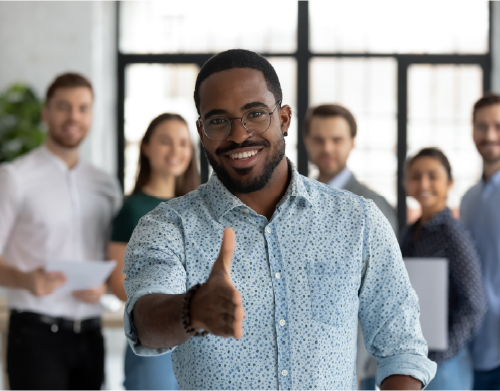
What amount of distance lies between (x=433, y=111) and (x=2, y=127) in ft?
13.1

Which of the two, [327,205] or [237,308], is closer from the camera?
[237,308]

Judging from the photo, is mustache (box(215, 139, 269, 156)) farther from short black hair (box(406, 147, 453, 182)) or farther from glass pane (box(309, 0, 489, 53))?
glass pane (box(309, 0, 489, 53))

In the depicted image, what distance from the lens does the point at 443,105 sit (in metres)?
5.89

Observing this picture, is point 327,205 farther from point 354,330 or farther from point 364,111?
point 364,111

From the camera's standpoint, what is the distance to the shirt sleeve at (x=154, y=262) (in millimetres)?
1045

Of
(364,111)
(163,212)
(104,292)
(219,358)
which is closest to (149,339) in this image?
(219,358)

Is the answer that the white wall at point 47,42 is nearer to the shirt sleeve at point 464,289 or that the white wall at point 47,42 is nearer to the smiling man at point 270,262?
the shirt sleeve at point 464,289

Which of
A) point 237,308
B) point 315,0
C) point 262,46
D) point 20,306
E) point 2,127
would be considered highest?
point 315,0

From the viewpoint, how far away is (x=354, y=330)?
121cm

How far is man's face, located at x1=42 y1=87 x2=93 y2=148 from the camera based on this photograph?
247 cm

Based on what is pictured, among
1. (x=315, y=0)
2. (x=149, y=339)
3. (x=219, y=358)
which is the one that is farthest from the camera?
(x=315, y=0)

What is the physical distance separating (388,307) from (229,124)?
48cm

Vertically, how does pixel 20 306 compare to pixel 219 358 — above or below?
below

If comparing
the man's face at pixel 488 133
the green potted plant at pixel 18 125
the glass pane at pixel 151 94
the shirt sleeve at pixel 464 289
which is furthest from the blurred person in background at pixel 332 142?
the glass pane at pixel 151 94
